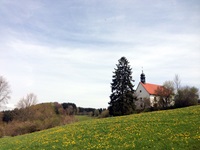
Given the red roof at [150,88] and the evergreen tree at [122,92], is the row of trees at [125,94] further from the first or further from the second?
the red roof at [150,88]

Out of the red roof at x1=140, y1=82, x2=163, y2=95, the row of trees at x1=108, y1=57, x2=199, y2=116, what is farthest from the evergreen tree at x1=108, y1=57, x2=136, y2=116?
the red roof at x1=140, y1=82, x2=163, y2=95

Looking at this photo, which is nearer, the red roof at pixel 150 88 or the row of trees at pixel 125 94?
the row of trees at pixel 125 94

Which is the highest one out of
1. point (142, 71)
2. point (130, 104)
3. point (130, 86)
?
point (142, 71)

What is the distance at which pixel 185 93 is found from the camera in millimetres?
56094

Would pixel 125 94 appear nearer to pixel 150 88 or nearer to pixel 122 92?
pixel 122 92

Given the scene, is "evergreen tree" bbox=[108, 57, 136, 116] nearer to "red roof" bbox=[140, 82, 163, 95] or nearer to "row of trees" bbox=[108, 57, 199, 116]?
"row of trees" bbox=[108, 57, 199, 116]

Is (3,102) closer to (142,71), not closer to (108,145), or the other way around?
(108,145)

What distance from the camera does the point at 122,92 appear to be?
48.8m

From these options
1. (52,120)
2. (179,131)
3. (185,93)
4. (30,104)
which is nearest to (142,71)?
(185,93)

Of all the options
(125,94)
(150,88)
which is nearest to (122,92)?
(125,94)

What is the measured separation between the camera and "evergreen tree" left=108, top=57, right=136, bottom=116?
154 ft

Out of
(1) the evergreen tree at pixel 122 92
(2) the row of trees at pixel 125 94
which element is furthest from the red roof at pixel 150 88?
(1) the evergreen tree at pixel 122 92

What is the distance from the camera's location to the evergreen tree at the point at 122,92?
4681cm

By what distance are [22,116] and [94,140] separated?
43592mm
